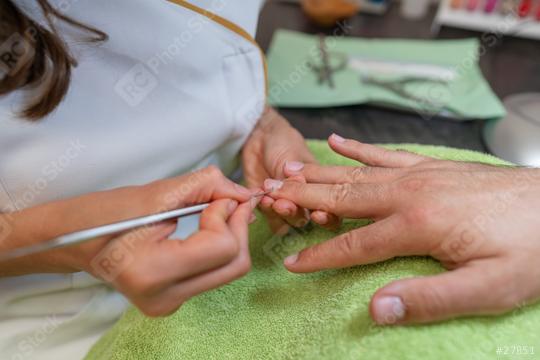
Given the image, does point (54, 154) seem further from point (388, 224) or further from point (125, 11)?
point (388, 224)

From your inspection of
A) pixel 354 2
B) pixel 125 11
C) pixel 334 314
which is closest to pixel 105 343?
pixel 334 314

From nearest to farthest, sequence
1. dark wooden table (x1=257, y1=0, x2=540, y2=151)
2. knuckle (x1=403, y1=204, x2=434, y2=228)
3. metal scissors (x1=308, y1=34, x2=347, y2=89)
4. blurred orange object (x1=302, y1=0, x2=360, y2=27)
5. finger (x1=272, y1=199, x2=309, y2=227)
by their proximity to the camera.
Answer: knuckle (x1=403, y1=204, x2=434, y2=228) < finger (x1=272, y1=199, x2=309, y2=227) < dark wooden table (x1=257, y1=0, x2=540, y2=151) < metal scissors (x1=308, y1=34, x2=347, y2=89) < blurred orange object (x1=302, y1=0, x2=360, y2=27)

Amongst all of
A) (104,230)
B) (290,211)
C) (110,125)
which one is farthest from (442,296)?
(110,125)

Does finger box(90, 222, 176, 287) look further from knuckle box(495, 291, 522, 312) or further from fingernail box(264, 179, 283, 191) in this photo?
knuckle box(495, 291, 522, 312)

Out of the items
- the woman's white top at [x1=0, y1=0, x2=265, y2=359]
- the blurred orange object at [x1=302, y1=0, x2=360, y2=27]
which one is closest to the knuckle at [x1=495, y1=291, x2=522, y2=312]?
the woman's white top at [x1=0, y1=0, x2=265, y2=359]

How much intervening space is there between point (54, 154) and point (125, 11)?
0.67 feet

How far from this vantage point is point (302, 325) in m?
0.53

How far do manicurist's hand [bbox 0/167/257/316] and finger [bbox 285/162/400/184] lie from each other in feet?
0.43

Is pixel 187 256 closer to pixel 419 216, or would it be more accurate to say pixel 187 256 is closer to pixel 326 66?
pixel 419 216

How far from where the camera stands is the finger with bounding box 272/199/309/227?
0.59 metres

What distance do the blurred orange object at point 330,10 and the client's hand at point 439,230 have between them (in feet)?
2.74

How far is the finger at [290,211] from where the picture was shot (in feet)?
1.93

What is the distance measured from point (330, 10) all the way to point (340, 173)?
2.81 ft

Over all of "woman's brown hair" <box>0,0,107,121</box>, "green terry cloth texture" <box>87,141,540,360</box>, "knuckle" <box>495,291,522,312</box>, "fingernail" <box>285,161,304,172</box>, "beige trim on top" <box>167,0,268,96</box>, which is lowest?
"green terry cloth texture" <box>87,141,540,360</box>
